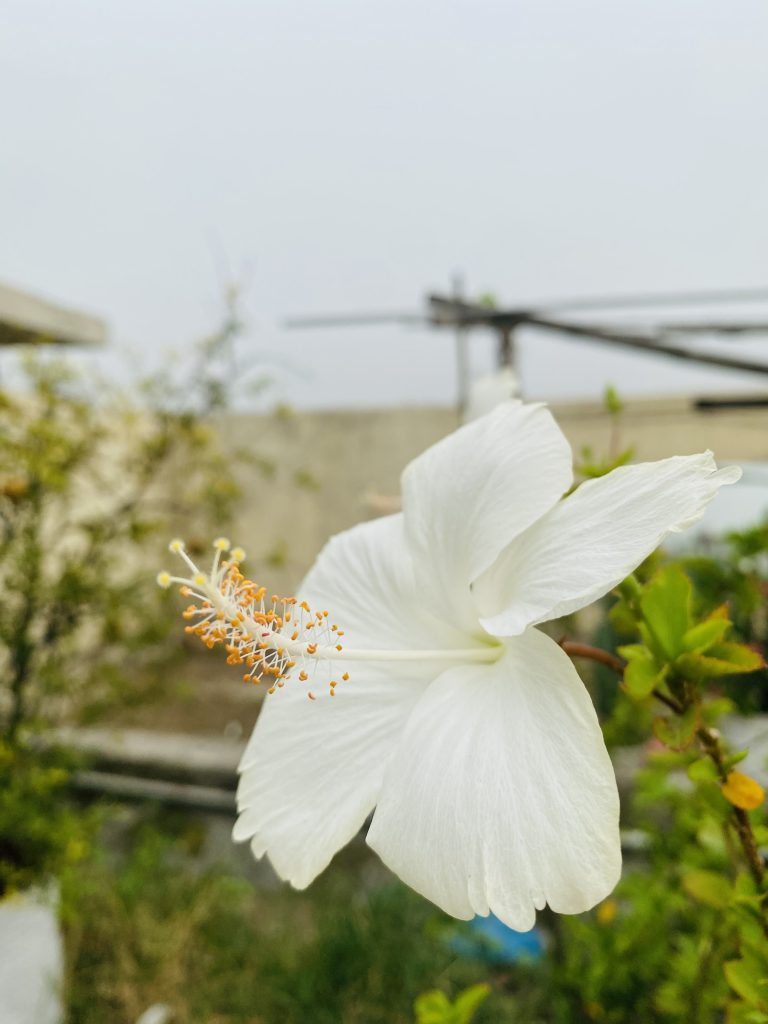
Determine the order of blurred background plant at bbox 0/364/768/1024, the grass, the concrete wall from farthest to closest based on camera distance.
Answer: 1. the concrete wall
2. the grass
3. blurred background plant at bbox 0/364/768/1024

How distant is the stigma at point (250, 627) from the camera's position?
0.33 meters

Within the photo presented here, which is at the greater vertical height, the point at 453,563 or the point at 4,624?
the point at 453,563

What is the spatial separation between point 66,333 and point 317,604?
4.15 ft

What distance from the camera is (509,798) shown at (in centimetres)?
27

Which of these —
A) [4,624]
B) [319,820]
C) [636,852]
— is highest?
[319,820]

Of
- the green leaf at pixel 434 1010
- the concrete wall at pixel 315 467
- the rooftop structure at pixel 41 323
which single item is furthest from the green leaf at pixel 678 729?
the concrete wall at pixel 315 467

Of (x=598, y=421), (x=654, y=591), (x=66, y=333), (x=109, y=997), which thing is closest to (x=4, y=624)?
(x=66, y=333)

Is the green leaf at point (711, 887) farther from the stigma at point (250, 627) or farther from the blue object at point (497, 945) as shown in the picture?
the blue object at point (497, 945)

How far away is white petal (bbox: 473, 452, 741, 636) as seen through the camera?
9.9 inches

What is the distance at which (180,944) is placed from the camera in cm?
136

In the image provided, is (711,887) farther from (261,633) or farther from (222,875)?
(222,875)

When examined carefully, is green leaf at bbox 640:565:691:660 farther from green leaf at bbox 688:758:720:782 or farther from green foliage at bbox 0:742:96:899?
green foliage at bbox 0:742:96:899

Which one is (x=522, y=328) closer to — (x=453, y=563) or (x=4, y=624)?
(x=4, y=624)

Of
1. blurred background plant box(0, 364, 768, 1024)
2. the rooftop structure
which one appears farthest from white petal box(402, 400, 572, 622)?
the rooftop structure
